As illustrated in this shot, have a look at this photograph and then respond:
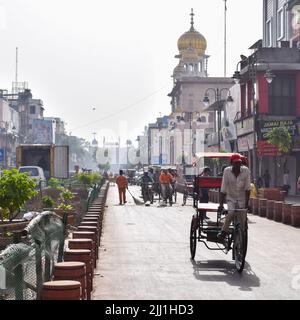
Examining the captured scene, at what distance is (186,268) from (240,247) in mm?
1104

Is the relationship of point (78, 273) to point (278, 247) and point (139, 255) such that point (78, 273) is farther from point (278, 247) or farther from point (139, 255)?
point (278, 247)

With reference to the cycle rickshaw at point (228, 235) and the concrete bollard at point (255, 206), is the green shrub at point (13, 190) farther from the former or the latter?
the concrete bollard at point (255, 206)

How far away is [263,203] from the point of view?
28.2 meters

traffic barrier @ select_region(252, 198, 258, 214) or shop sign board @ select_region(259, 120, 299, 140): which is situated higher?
shop sign board @ select_region(259, 120, 299, 140)

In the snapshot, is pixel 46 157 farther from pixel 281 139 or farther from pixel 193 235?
pixel 193 235

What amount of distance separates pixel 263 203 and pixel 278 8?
110 feet

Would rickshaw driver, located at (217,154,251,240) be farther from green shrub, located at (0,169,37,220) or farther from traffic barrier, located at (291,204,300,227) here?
traffic barrier, located at (291,204,300,227)

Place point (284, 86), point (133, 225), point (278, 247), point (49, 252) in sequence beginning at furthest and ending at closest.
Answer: point (284, 86) → point (133, 225) → point (278, 247) → point (49, 252)

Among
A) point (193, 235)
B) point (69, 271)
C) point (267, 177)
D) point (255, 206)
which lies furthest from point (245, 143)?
point (69, 271)

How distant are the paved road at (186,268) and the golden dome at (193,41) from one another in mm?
107992

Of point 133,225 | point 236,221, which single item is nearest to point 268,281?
point 236,221

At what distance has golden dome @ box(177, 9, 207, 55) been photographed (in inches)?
5025

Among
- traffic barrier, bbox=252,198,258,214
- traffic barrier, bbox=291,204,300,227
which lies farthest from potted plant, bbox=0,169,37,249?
traffic barrier, bbox=252,198,258,214

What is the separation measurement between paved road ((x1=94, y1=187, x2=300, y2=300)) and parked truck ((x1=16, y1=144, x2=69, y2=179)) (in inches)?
995
